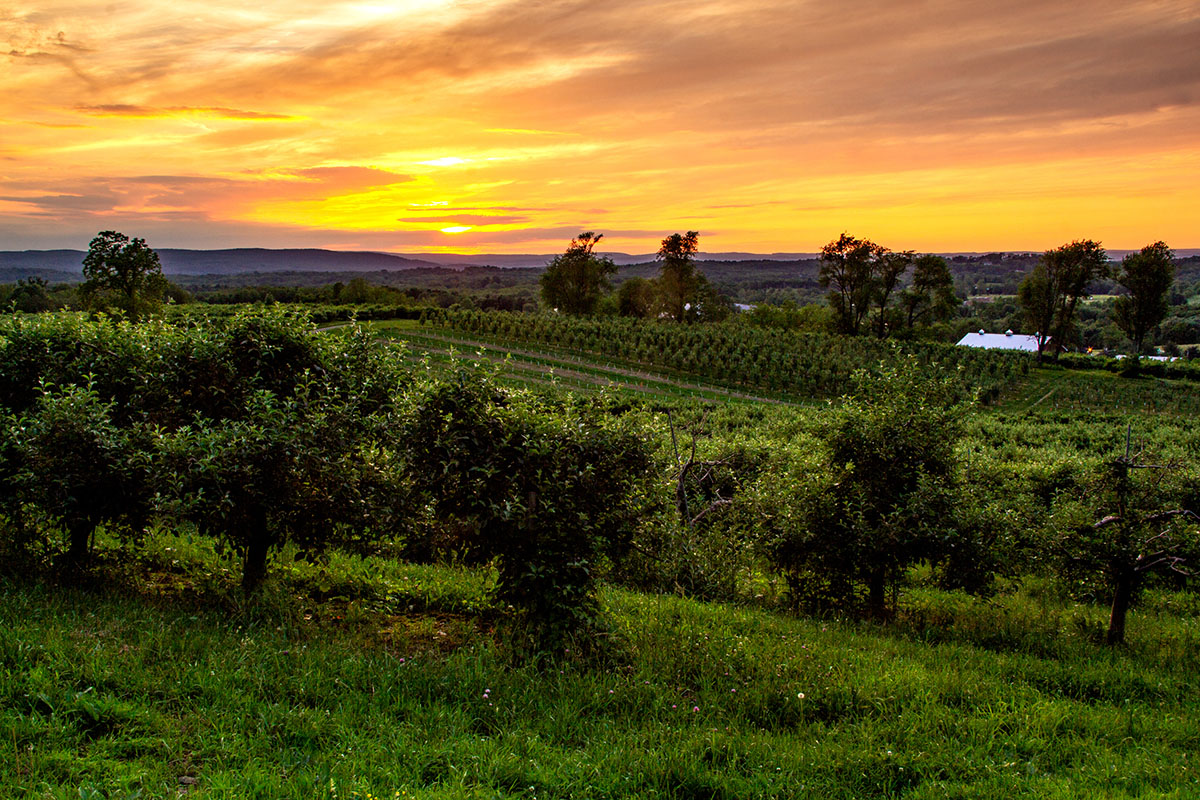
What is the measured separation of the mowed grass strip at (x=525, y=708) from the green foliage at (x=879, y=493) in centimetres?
165

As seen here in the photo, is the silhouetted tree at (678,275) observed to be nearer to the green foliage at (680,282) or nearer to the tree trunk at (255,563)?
the green foliage at (680,282)

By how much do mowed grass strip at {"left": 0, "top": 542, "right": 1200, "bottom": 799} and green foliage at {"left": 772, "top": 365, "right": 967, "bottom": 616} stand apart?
1650 millimetres

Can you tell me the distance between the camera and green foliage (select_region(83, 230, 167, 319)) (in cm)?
5553

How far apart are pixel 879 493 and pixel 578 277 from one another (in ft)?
297

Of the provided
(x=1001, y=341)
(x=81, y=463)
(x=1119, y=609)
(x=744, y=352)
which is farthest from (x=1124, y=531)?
(x=1001, y=341)

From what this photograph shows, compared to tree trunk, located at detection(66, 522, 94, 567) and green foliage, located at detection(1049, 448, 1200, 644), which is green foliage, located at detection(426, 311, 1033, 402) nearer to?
green foliage, located at detection(1049, 448, 1200, 644)

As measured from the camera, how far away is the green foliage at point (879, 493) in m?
9.58

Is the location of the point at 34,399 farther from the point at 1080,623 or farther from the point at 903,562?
the point at 1080,623

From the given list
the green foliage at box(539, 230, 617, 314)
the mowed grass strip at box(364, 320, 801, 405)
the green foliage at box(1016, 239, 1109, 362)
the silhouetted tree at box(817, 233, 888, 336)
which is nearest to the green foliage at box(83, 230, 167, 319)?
the mowed grass strip at box(364, 320, 801, 405)

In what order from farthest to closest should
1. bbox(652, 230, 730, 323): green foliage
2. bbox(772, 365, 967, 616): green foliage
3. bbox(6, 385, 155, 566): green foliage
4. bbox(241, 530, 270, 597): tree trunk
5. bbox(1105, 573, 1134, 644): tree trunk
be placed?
1. bbox(652, 230, 730, 323): green foliage
2. bbox(772, 365, 967, 616): green foliage
3. bbox(1105, 573, 1134, 644): tree trunk
4. bbox(241, 530, 270, 597): tree trunk
5. bbox(6, 385, 155, 566): green foliage

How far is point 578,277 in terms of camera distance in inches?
3866

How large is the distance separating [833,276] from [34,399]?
285 feet

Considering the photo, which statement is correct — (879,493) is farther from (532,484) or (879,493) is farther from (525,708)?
(525,708)

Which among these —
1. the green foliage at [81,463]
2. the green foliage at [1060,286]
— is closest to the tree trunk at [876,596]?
the green foliage at [81,463]
